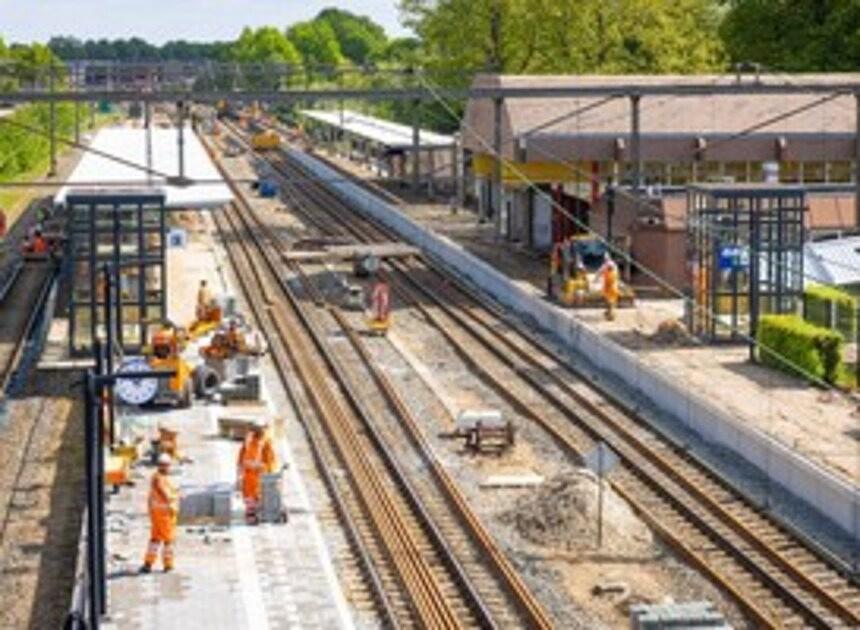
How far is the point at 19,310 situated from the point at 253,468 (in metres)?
24.3

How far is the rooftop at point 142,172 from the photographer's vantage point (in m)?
48.1

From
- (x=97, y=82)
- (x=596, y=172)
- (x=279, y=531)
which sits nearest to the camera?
(x=279, y=531)

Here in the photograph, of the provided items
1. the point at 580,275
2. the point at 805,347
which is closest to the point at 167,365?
the point at 805,347

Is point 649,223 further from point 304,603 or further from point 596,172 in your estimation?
point 304,603

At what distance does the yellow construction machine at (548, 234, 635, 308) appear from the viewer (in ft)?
145

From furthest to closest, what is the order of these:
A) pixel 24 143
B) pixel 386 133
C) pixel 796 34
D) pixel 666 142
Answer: pixel 24 143 → pixel 386 133 → pixel 796 34 → pixel 666 142

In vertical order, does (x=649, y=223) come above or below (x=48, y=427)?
above

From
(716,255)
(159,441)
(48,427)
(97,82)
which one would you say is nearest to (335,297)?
(716,255)

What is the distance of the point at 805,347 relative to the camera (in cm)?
3375

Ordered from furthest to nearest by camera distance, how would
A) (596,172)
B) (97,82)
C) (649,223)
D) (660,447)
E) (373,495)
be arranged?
(97,82) < (596,172) < (649,223) < (660,447) < (373,495)

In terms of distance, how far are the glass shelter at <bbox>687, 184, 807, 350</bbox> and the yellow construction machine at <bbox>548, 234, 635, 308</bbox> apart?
15.8 feet

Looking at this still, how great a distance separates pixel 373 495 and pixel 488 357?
13.2 metres

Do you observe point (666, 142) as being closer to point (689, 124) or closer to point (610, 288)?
point (689, 124)

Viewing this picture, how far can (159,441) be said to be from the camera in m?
27.1
